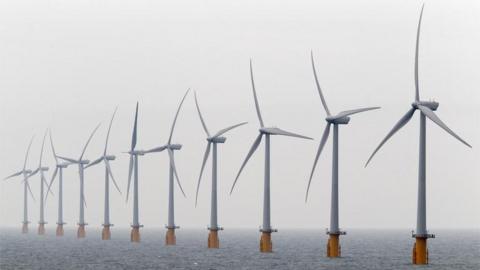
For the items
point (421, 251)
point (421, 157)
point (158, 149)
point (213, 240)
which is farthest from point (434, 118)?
point (158, 149)

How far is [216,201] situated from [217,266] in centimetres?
3623

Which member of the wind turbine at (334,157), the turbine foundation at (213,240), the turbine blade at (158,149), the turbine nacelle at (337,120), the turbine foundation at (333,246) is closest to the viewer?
the wind turbine at (334,157)

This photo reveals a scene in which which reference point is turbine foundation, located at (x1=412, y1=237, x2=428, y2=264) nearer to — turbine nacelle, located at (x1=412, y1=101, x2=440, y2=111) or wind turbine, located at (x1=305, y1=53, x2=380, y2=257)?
wind turbine, located at (x1=305, y1=53, x2=380, y2=257)

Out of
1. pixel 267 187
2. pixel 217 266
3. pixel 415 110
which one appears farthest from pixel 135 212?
pixel 415 110

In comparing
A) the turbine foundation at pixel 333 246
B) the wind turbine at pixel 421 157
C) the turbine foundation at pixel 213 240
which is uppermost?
the wind turbine at pixel 421 157

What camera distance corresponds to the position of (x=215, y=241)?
513ft

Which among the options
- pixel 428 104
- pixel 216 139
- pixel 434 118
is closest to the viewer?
pixel 434 118

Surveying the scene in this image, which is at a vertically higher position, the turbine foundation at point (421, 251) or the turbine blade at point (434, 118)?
the turbine blade at point (434, 118)

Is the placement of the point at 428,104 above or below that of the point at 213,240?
above

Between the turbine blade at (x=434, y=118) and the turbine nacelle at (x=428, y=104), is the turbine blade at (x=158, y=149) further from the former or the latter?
the turbine blade at (x=434, y=118)

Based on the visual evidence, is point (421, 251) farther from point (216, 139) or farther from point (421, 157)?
point (216, 139)

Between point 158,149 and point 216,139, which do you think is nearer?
point 216,139

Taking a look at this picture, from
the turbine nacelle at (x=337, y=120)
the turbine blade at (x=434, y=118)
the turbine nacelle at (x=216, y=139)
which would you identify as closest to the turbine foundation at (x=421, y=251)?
the turbine blade at (x=434, y=118)

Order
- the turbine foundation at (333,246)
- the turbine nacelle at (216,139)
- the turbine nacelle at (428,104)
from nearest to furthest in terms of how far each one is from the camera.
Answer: the turbine nacelle at (428,104) < the turbine foundation at (333,246) < the turbine nacelle at (216,139)
